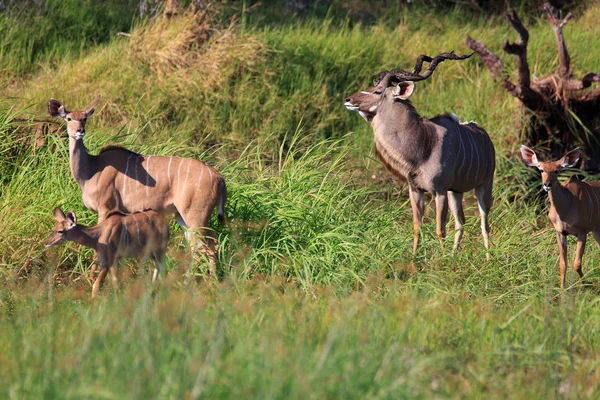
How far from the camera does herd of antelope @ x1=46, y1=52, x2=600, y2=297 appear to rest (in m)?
5.30

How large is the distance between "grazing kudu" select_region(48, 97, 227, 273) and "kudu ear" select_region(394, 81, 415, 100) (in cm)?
155

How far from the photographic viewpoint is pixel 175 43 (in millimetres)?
8727

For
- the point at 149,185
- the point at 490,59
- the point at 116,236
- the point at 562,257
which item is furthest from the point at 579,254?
the point at 490,59

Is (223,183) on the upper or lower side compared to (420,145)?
lower

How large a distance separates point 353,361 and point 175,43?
5.86 meters

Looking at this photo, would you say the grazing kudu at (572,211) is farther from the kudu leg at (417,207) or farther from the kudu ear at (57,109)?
the kudu ear at (57,109)

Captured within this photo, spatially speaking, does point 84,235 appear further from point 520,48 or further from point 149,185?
point 520,48

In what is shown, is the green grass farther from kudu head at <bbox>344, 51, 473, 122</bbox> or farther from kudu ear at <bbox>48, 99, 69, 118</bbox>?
kudu ear at <bbox>48, 99, 69, 118</bbox>

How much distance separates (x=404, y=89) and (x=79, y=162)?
2.27 meters

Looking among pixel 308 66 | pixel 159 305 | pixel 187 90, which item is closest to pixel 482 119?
pixel 308 66

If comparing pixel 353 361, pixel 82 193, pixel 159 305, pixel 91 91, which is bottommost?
pixel 91 91

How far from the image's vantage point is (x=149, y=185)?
5.64m

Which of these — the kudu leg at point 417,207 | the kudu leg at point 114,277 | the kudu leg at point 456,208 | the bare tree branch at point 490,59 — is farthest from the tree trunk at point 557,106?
the kudu leg at point 114,277

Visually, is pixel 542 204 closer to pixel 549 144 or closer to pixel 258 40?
pixel 549 144
